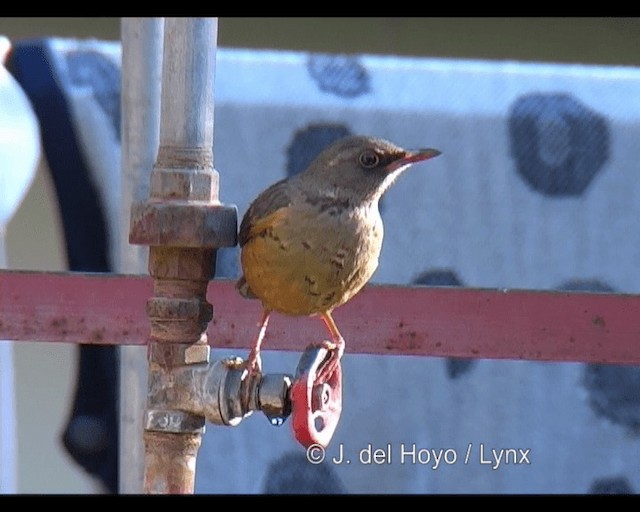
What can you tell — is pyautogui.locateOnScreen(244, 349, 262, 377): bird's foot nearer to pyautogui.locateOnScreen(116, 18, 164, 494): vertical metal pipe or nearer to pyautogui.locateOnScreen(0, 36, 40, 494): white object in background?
pyautogui.locateOnScreen(116, 18, 164, 494): vertical metal pipe

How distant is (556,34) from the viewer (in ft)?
13.0

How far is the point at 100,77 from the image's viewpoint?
2.71m

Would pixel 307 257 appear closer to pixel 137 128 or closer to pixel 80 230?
pixel 137 128

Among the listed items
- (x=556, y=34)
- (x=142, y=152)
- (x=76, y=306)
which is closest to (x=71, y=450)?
(x=76, y=306)

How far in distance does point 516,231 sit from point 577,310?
42cm

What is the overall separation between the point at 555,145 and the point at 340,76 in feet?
1.67

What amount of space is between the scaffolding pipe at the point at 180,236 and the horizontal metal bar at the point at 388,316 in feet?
2.20

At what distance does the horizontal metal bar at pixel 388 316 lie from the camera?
2271mm

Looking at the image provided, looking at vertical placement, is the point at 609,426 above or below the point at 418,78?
below

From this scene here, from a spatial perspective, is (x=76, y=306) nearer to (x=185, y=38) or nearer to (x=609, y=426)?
(x=185, y=38)

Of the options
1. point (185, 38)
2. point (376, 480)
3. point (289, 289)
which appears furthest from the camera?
point (376, 480)

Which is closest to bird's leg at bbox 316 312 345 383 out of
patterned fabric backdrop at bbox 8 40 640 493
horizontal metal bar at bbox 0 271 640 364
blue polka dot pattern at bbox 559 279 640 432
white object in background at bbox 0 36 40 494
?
horizontal metal bar at bbox 0 271 640 364

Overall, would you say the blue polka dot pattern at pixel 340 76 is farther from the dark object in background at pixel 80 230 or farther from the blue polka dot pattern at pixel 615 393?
the blue polka dot pattern at pixel 615 393

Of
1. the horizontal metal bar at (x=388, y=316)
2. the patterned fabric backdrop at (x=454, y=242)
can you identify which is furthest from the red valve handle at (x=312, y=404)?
the patterned fabric backdrop at (x=454, y=242)
